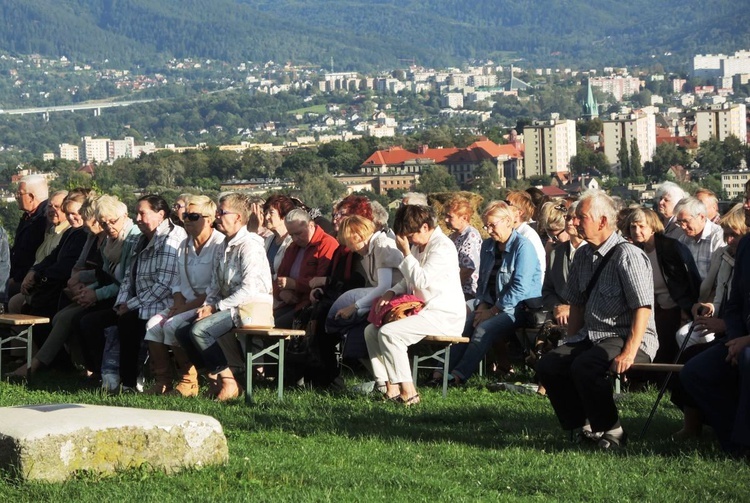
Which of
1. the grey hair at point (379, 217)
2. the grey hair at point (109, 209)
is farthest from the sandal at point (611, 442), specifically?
the grey hair at point (109, 209)

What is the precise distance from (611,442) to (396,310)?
1.86 meters

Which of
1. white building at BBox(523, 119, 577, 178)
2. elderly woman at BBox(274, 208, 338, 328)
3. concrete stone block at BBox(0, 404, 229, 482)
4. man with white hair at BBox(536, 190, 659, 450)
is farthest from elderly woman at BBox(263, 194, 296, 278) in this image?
white building at BBox(523, 119, 577, 178)

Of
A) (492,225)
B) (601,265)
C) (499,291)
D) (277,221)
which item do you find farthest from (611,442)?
(277,221)

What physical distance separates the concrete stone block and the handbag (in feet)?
6.56

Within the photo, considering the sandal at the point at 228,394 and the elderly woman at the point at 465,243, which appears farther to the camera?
the elderly woman at the point at 465,243

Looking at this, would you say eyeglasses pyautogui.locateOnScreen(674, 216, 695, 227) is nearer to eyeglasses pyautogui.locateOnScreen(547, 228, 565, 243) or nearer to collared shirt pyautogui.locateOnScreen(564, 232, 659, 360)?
eyeglasses pyautogui.locateOnScreen(547, 228, 565, 243)

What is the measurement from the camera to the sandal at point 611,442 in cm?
573

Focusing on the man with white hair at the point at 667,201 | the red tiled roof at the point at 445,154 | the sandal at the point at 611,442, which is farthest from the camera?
the red tiled roof at the point at 445,154

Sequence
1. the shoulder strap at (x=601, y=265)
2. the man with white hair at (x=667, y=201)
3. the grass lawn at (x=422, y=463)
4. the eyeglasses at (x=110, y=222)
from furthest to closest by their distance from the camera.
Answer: the man with white hair at (x=667, y=201), the eyeglasses at (x=110, y=222), the shoulder strap at (x=601, y=265), the grass lawn at (x=422, y=463)

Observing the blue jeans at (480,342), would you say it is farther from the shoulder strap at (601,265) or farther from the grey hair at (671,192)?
the shoulder strap at (601,265)

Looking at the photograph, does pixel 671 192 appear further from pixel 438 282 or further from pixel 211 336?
pixel 211 336

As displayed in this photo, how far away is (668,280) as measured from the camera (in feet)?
24.5

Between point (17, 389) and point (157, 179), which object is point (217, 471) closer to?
point (17, 389)

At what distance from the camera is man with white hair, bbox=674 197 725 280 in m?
8.07
